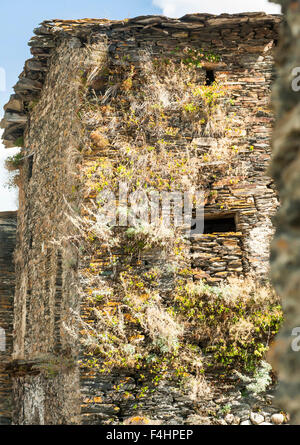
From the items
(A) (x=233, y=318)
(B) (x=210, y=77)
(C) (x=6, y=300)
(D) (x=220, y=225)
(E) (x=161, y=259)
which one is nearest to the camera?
(A) (x=233, y=318)

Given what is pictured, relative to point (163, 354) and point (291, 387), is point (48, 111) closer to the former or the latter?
point (163, 354)

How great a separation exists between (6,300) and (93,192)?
229 inches

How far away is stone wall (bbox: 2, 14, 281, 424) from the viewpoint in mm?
7798

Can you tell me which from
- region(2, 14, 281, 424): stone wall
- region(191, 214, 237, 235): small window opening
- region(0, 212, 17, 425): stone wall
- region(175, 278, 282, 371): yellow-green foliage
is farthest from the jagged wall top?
region(0, 212, 17, 425): stone wall

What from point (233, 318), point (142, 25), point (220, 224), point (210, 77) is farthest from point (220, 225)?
point (142, 25)

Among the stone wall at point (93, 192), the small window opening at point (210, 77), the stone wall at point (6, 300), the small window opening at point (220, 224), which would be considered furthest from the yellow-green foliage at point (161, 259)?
the stone wall at point (6, 300)

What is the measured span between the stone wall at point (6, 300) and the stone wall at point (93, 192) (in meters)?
1.62

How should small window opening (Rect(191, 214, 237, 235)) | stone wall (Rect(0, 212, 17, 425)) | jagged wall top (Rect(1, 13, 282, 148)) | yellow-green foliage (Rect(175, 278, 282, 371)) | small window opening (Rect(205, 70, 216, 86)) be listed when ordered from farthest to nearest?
stone wall (Rect(0, 212, 17, 425)) < small window opening (Rect(205, 70, 216, 86)) < jagged wall top (Rect(1, 13, 282, 148)) < small window opening (Rect(191, 214, 237, 235)) < yellow-green foliage (Rect(175, 278, 282, 371))

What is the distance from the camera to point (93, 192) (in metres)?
8.45

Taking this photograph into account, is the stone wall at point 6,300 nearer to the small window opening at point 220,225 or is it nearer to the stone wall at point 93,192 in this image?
the stone wall at point 93,192

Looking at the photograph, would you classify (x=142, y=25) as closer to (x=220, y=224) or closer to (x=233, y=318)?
(x=220, y=224)

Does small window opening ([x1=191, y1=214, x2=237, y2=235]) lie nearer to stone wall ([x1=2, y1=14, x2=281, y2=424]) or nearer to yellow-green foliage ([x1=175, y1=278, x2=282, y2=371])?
stone wall ([x1=2, y1=14, x2=281, y2=424])

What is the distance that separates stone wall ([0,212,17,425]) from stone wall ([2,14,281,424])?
162 cm

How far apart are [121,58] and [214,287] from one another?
4.04 m
